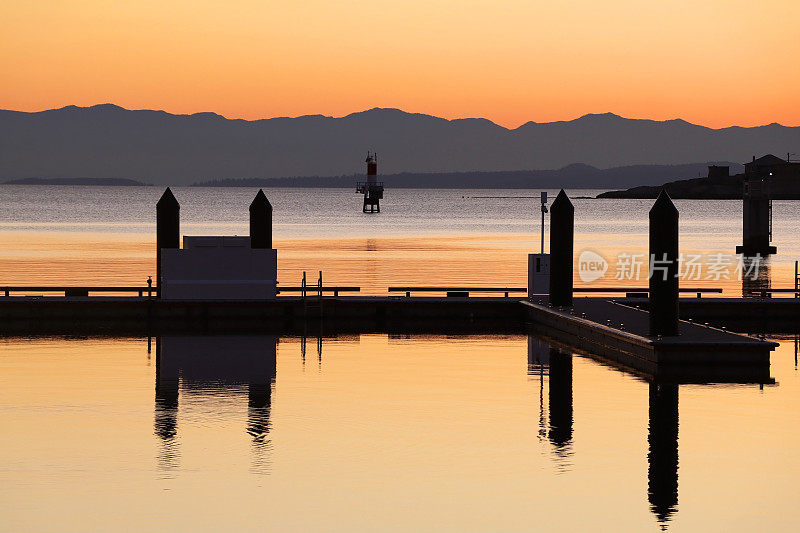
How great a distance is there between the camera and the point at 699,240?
144 metres

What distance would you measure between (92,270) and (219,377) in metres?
49.1

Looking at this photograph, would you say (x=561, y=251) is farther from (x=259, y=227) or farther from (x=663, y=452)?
(x=663, y=452)

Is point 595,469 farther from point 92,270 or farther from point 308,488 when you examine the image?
Answer: point 92,270

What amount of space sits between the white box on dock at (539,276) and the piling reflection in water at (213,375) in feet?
31.3

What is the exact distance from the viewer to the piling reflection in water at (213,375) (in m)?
22.4

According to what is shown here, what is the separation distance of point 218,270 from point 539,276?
1025 centimetres

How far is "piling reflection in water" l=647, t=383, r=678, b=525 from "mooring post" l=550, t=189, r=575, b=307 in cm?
1096

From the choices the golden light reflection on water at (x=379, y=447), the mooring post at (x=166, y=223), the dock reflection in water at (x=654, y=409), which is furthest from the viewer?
the mooring post at (x=166, y=223)

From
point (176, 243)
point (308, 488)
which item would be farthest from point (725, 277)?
point (308, 488)

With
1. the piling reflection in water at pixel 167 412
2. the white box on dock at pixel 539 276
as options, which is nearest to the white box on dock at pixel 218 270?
the piling reflection in water at pixel 167 412

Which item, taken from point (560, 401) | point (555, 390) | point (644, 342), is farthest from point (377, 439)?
point (644, 342)

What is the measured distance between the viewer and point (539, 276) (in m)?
43.0

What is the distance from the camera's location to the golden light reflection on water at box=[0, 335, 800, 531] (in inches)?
688

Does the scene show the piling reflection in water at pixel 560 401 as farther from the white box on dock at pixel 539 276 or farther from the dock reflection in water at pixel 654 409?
the white box on dock at pixel 539 276
